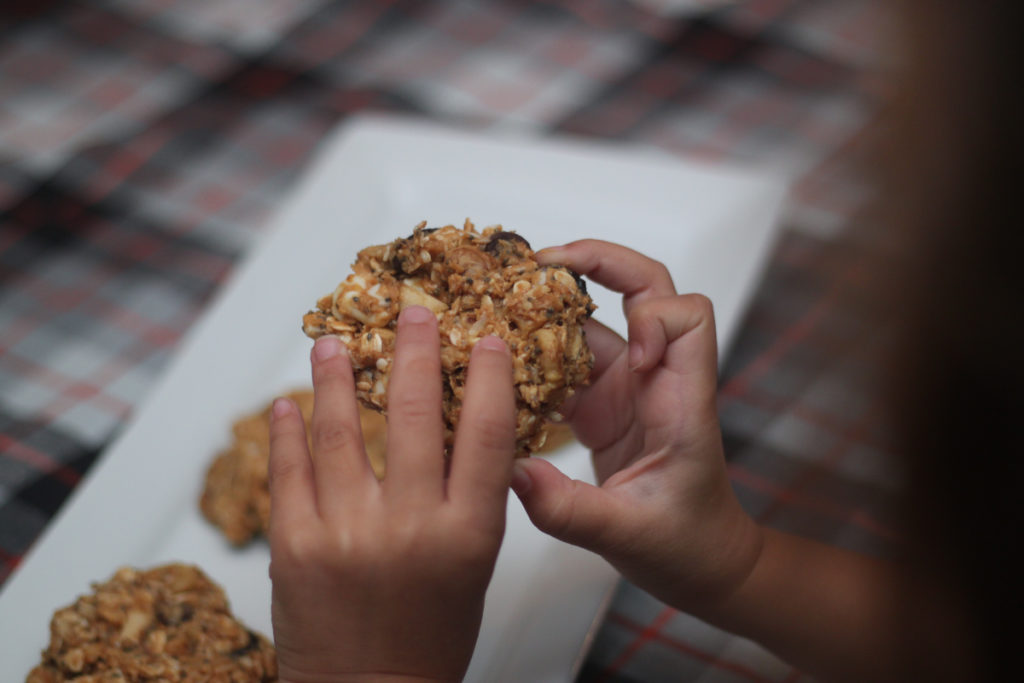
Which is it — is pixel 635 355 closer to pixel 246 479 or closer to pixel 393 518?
pixel 393 518

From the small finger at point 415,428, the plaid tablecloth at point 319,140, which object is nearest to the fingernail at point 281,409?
the small finger at point 415,428

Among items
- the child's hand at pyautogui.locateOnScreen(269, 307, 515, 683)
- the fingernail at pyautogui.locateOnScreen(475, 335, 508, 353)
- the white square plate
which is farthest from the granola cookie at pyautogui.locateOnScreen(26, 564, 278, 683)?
the fingernail at pyautogui.locateOnScreen(475, 335, 508, 353)

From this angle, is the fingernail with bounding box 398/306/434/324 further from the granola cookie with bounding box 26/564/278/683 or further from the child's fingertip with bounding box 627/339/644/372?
the granola cookie with bounding box 26/564/278/683

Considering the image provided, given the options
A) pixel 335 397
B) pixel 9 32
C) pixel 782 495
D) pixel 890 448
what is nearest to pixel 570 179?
pixel 782 495

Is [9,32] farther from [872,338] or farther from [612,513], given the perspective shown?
[872,338]

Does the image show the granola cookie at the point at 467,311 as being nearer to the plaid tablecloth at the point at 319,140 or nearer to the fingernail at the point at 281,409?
the fingernail at the point at 281,409

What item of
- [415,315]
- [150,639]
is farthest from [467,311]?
[150,639]
